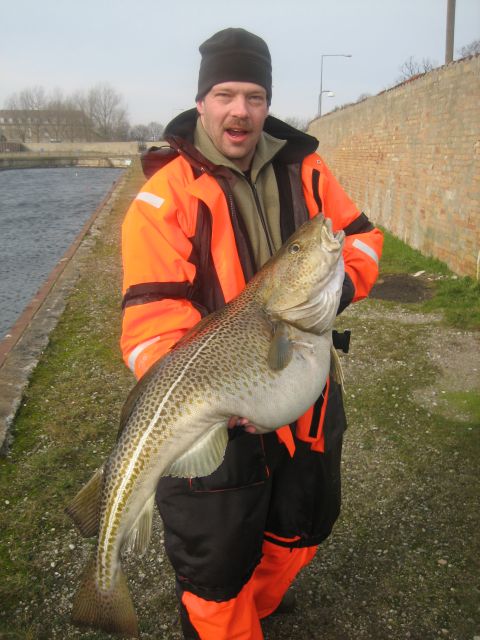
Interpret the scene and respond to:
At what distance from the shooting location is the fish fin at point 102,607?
2107 millimetres

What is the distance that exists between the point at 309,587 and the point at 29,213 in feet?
74.8

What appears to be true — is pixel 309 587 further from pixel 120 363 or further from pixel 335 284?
pixel 120 363

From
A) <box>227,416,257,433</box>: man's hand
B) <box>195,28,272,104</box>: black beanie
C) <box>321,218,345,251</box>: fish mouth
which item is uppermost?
<box>195,28,272,104</box>: black beanie

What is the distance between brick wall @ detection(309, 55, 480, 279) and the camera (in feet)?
28.2

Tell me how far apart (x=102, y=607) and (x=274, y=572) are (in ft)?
3.50

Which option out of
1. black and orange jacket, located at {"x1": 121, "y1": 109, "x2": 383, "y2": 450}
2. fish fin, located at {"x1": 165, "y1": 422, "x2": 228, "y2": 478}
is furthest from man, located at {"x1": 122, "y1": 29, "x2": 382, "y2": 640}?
fish fin, located at {"x1": 165, "y1": 422, "x2": 228, "y2": 478}

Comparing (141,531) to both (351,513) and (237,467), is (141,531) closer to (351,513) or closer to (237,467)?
(237,467)

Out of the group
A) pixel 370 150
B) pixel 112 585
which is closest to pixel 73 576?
pixel 112 585

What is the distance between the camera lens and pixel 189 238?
94.2 inches

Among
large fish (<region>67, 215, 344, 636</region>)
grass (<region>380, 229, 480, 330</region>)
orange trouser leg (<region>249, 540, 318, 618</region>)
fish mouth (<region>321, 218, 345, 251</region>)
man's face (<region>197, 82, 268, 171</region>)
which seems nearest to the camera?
large fish (<region>67, 215, 344, 636</region>)

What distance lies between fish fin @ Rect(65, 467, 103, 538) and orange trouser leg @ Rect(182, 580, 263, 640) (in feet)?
2.38

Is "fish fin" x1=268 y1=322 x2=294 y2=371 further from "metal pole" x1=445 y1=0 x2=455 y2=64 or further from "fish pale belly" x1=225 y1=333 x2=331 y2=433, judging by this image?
"metal pole" x1=445 y1=0 x2=455 y2=64

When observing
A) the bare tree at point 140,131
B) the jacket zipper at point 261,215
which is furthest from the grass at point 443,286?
the bare tree at point 140,131

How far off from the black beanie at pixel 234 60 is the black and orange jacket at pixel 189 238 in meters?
0.23
